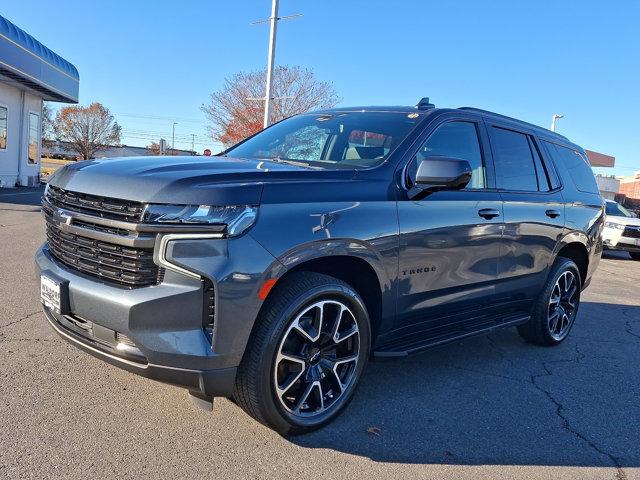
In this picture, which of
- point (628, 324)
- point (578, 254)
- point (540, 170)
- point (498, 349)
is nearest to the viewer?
point (540, 170)

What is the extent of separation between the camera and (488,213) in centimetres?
414

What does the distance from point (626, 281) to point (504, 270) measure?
790cm

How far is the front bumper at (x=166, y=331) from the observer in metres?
2.60

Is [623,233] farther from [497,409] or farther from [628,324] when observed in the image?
[497,409]

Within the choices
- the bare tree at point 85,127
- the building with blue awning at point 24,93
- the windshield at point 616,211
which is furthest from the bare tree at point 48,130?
the windshield at point 616,211

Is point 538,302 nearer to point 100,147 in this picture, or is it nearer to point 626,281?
point 626,281

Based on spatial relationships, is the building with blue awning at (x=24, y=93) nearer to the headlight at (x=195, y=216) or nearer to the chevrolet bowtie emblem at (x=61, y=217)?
the chevrolet bowtie emblem at (x=61, y=217)

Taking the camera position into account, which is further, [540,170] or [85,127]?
[85,127]

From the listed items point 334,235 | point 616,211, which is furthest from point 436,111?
point 616,211

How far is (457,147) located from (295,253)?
193 centimetres

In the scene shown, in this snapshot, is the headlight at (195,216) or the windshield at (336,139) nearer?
the headlight at (195,216)

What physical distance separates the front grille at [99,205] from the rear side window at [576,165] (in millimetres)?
4153

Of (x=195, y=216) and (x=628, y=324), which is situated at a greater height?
(x=195, y=216)

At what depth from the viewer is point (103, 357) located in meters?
2.84
